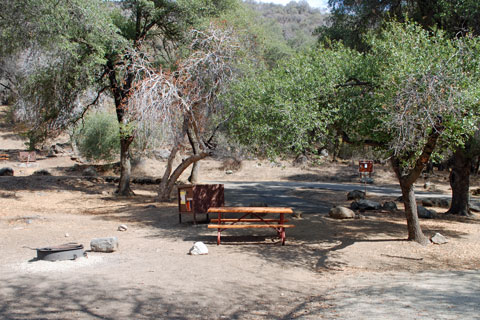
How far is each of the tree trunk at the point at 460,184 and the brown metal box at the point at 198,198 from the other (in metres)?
8.66

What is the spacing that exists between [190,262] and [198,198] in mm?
4095

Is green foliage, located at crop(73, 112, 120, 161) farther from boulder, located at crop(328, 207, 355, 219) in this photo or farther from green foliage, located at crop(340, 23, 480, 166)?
green foliage, located at crop(340, 23, 480, 166)

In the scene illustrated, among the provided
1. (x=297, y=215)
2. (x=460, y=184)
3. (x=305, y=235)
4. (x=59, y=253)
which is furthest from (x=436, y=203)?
(x=59, y=253)

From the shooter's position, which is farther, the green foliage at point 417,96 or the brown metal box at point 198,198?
the brown metal box at point 198,198

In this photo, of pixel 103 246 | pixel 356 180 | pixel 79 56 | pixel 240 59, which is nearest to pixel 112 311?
pixel 103 246

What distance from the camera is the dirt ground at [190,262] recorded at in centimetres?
554

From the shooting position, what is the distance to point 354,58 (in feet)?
34.3

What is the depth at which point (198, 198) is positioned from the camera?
1193cm

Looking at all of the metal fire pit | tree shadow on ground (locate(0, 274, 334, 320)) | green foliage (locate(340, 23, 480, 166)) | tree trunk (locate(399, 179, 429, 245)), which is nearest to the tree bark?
tree trunk (locate(399, 179, 429, 245))

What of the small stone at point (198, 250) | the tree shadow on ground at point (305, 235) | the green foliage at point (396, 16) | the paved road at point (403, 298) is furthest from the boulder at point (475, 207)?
the small stone at point (198, 250)

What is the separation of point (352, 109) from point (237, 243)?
3.92 metres

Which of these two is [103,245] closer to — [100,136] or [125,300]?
[125,300]

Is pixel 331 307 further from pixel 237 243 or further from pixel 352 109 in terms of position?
pixel 352 109

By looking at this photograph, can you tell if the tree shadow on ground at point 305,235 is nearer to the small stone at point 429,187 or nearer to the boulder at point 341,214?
the boulder at point 341,214
